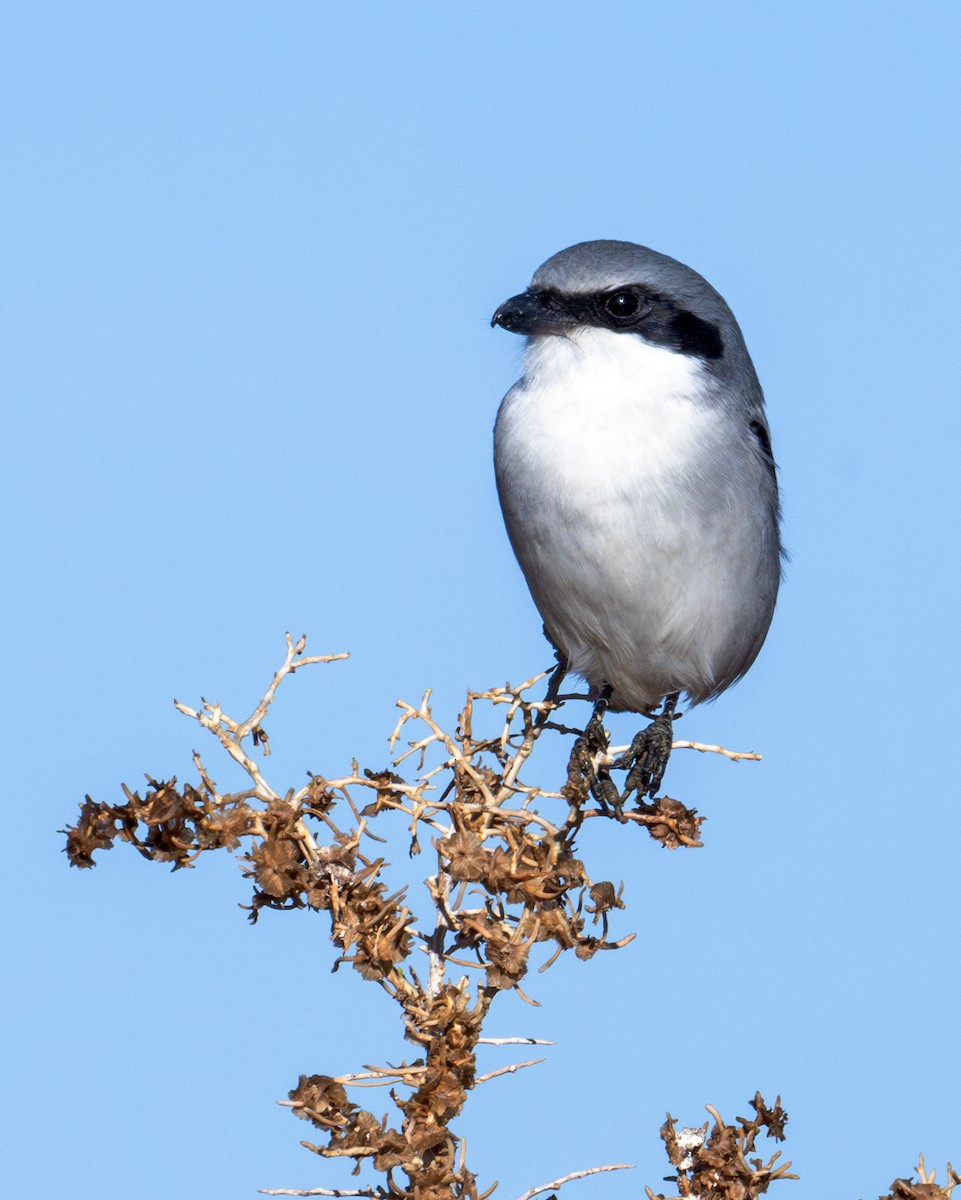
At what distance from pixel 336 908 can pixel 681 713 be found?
8.03 feet

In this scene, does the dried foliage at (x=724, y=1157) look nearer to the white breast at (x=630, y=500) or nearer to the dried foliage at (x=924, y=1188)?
the dried foliage at (x=924, y=1188)

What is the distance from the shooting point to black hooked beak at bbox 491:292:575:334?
4.72 metres

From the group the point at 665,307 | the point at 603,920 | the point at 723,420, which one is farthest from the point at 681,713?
the point at 603,920

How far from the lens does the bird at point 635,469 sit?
4.63 meters

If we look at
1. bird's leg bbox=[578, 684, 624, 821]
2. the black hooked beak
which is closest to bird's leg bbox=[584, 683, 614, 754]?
bird's leg bbox=[578, 684, 624, 821]

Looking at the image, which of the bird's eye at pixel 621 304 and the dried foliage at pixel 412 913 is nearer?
the dried foliage at pixel 412 913

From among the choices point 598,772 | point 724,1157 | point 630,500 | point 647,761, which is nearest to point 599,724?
point 647,761

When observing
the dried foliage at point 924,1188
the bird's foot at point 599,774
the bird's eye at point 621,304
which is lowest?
the dried foliage at point 924,1188

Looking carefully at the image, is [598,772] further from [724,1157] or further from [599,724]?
[724,1157]

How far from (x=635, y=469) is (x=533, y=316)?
Result: 0.59 m

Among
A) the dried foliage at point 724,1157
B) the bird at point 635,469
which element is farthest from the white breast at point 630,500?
the dried foliage at point 724,1157

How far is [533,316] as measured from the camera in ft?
15.5

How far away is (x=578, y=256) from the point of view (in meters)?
4.81

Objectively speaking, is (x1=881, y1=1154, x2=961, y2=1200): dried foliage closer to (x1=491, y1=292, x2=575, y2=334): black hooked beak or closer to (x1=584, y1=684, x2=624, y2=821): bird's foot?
(x1=584, y1=684, x2=624, y2=821): bird's foot
